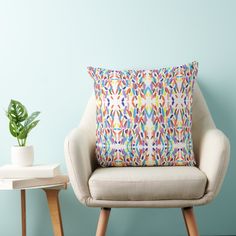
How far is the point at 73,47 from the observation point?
8.30ft

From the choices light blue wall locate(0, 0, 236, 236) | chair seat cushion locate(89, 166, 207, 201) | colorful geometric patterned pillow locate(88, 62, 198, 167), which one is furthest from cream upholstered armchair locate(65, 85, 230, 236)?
light blue wall locate(0, 0, 236, 236)

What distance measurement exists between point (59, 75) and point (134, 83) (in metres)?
0.52

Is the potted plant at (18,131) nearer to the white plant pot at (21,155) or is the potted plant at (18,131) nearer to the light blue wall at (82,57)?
the white plant pot at (21,155)

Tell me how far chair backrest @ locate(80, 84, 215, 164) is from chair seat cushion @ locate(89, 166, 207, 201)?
1.17ft

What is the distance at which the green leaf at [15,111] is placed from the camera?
2.17 metres

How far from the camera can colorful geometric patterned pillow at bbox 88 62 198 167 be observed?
212 cm

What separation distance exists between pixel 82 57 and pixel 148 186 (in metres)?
0.94

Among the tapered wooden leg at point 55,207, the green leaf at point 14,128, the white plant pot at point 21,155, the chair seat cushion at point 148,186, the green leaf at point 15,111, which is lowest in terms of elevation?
the tapered wooden leg at point 55,207

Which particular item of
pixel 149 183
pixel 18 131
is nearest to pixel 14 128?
pixel 18 131

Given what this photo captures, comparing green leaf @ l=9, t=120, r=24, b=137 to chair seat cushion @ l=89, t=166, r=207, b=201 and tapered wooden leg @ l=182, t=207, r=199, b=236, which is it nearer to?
chair seat cushion @ l=89, t=166, r=207, b=201

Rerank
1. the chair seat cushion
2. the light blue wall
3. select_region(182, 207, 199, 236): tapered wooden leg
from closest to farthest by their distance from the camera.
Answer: the chair seat cushion, select_region(182, 207, 199, 236): tapered wooden leg, the light blue wall

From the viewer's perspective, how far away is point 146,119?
2.14m

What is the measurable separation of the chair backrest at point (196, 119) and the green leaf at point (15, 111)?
0.29m

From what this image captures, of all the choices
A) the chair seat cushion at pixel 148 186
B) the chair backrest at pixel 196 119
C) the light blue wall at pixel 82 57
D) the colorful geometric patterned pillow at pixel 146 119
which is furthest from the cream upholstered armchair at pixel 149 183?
the light blue wall at pixel 82 57
